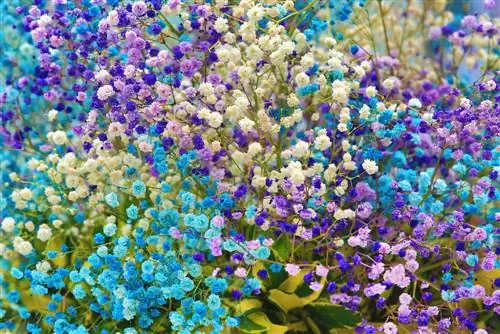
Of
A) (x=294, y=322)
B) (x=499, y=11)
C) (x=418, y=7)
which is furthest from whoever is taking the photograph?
(x=499, y=11)

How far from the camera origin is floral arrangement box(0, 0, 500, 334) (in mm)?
829

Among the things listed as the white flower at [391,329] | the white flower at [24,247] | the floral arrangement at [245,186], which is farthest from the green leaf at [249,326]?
the white flower at [24,247]

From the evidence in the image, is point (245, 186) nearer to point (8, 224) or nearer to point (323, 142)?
point (323, 142)

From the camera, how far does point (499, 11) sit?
58.4 inches

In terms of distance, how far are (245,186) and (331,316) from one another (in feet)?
0.64

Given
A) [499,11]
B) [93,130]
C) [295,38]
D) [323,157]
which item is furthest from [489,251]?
[499,11]

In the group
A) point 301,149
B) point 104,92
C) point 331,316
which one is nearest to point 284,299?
point 331,316

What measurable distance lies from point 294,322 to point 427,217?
0.23 metres

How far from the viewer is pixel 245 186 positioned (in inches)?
34.1

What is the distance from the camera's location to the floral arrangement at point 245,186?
0.83m

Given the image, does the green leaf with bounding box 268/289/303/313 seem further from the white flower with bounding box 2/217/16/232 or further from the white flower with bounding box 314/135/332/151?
the white flower with bounding box 2/217/16/232

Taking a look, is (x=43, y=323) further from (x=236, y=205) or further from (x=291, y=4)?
(x=291, y=4)

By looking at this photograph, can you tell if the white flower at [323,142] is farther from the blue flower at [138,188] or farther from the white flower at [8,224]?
the white flower at [8,224]

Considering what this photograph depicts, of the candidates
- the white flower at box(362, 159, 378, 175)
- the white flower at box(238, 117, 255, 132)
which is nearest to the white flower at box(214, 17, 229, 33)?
the white flower at box(238, 117, 255, 132)
